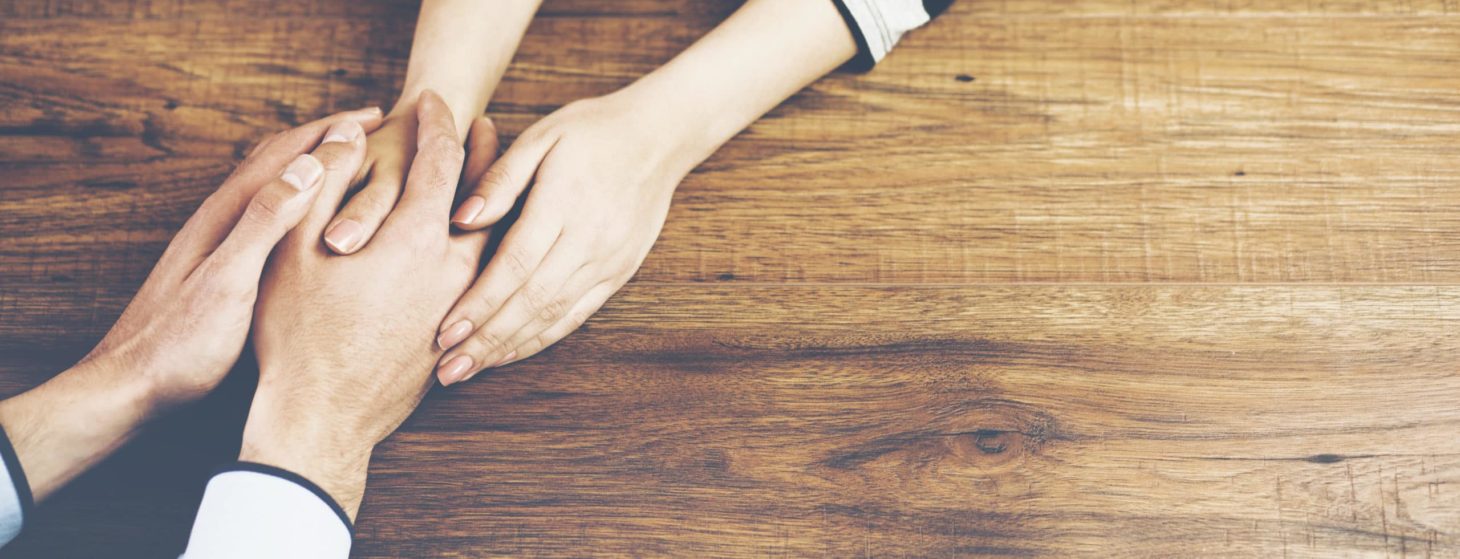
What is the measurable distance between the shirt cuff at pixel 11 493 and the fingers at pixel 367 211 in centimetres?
26

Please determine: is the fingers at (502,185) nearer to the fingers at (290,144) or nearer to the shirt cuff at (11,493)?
the fingers at (290,144)

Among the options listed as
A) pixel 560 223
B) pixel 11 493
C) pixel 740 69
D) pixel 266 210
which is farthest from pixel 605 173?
pixel 11 493

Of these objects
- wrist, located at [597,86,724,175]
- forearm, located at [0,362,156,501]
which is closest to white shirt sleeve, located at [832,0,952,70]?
wrist, located at [597,86,724,175]

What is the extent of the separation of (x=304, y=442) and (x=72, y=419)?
0.18m

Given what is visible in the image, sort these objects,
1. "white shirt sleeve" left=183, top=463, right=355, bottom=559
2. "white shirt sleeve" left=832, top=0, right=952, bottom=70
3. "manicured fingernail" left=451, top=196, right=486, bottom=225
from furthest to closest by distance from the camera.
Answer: "white shirt sleeve" left=832, top=0, right=952, bottom=70, "manicured fingernail" left=451, top=196, right=486, bottom=225, "white shirt sleeve" left=183, top=463, right=355, bottom=559

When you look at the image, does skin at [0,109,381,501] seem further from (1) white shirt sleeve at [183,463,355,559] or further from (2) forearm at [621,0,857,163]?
(2) forearm at [621,0,857,163]

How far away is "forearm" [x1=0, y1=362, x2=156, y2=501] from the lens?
71 centimetres

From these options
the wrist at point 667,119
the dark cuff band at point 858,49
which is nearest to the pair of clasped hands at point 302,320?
the wrist at point 667,119

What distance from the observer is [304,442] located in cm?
70

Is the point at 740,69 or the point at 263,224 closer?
the point at 263,224

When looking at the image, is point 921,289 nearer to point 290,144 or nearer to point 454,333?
point 454,333

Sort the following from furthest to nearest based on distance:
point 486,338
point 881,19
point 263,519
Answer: point 881,19, point 486,338, point 263,519

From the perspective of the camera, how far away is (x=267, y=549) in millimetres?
653

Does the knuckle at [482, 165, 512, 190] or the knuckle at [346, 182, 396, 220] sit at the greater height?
the knuckle at [482, 165, 512, 190]
